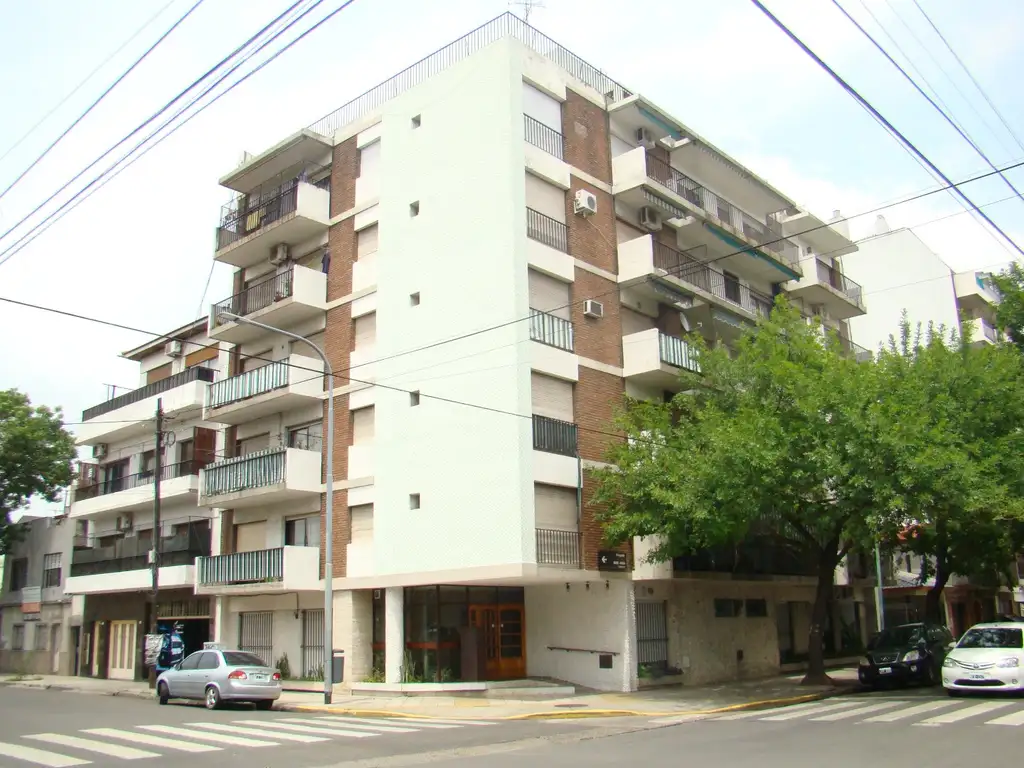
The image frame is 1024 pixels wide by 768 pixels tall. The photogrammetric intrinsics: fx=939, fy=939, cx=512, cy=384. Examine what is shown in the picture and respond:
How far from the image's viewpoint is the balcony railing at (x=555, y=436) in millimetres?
24688

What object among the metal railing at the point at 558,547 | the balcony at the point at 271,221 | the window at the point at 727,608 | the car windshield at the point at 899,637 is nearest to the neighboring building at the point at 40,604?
the balcony at the point at 271,221

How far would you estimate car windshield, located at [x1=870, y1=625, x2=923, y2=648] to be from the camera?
2534cm

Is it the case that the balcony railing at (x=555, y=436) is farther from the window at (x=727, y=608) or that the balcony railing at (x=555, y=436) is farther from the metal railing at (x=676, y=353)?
the window at (x=727, y=608)

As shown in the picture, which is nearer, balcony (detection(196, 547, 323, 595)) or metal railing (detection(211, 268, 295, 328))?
balcony (detection(196, 547, 323, 595))

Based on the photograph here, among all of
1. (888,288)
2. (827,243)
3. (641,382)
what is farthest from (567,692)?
(888,288)

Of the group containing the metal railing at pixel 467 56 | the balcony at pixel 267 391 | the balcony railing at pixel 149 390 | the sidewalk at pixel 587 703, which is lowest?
the sidewalk at pixel 587 703

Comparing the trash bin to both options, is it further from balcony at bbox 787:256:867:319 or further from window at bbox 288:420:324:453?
balcony at bbox 787:256:867:319


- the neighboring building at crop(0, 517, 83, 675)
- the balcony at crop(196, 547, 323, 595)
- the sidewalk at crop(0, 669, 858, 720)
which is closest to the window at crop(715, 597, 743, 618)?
the sidewalk at crop(0, 669, 858, 720)

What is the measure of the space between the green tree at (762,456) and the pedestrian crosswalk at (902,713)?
379cm

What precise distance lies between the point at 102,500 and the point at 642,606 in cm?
2385

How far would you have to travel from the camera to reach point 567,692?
24.3 m

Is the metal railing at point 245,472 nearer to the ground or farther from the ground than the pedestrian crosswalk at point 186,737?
farther from the ground

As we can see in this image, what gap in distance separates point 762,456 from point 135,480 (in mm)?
27241

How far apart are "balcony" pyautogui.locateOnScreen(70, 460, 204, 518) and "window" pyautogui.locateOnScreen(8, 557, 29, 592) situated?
5.25 m
